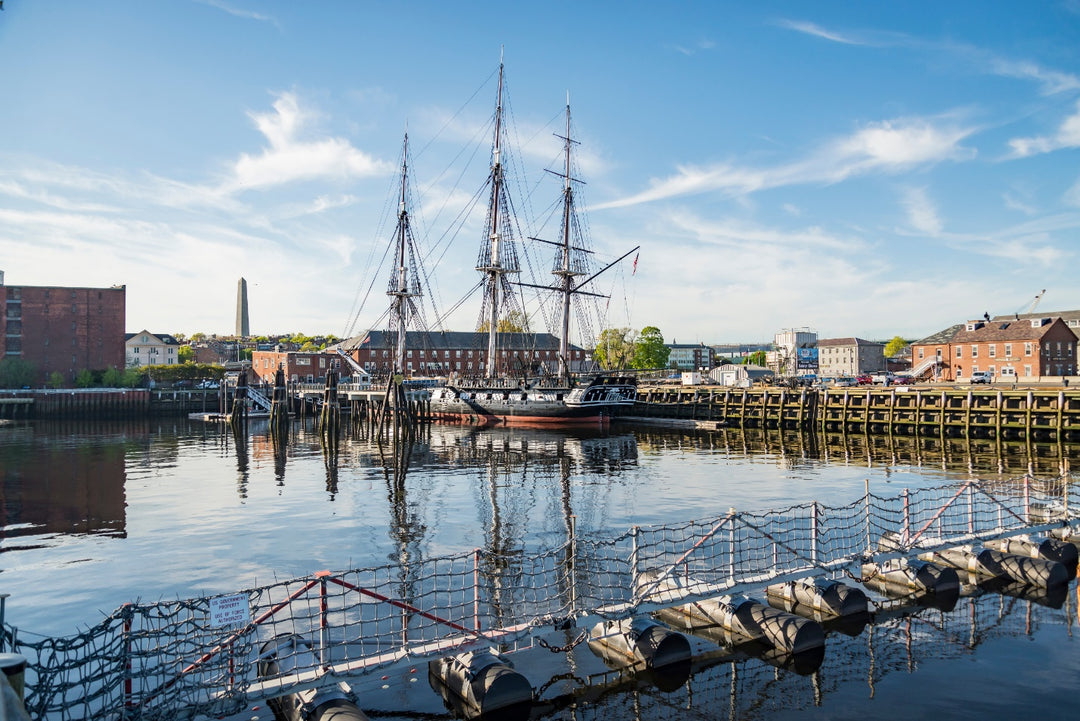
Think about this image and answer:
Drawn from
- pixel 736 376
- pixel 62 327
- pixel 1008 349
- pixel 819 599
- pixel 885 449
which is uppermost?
pixel 62 327

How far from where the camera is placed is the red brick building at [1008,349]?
7331 centimetres

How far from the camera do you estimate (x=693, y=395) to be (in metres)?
75.8

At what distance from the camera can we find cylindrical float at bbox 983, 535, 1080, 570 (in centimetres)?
1648

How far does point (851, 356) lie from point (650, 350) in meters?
48.2

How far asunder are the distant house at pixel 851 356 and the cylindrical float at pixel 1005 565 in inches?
5163

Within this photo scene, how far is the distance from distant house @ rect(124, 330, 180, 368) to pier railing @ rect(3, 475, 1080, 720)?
153424 millimetres

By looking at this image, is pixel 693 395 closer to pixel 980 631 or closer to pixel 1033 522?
pixel 1033 522

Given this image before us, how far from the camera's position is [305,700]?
9281 mm

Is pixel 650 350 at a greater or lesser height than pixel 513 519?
greater

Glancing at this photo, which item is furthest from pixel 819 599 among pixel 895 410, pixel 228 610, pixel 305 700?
pixel 895 410

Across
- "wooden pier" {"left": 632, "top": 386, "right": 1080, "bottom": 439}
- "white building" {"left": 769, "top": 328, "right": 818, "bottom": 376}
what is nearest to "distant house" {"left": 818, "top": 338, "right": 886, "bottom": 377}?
"white building" {"left": 769, "top": 328, "right": 818, "bottom": 376}

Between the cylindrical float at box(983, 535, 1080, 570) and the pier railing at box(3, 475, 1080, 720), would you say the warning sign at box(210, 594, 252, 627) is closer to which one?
the pier railing at box(3, 475, 1080, 720)

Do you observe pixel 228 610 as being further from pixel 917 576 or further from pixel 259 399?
pixel 259 399

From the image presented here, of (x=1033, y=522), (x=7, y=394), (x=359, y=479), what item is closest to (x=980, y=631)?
(x=1033, y=522)
